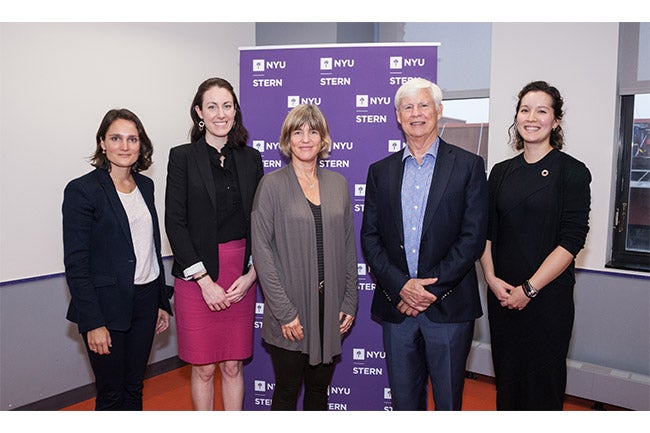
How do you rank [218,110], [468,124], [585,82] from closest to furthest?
[218,110]
[585,82]
[468,124]

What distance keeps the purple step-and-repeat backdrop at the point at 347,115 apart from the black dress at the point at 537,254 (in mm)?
878

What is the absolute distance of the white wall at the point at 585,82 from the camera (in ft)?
10.9

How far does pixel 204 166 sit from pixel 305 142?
0.49m

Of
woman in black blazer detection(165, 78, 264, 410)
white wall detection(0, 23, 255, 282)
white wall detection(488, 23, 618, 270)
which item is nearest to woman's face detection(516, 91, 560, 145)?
woman in black blazer detection(165, 78, 264, 410)

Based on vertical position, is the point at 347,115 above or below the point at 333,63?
below

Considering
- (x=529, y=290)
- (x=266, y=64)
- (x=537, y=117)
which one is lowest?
(x=529, y=290)

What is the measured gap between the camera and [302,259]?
7.06 ft

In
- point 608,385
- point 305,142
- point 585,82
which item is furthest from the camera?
point 585,82

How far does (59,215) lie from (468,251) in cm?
248

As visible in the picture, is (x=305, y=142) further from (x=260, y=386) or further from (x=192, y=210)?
(x=260, y=386)

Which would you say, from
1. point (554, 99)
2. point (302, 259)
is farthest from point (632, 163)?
point (302, 259)

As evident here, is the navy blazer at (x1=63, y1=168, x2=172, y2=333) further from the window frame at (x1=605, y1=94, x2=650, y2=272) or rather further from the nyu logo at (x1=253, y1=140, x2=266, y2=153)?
the window frame at (x1=605, y1=94, x2=650, y2=272)

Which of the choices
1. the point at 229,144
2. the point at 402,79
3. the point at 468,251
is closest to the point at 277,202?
the point at 229,144

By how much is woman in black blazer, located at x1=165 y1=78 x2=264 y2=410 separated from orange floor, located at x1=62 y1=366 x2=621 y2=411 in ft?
3.04
